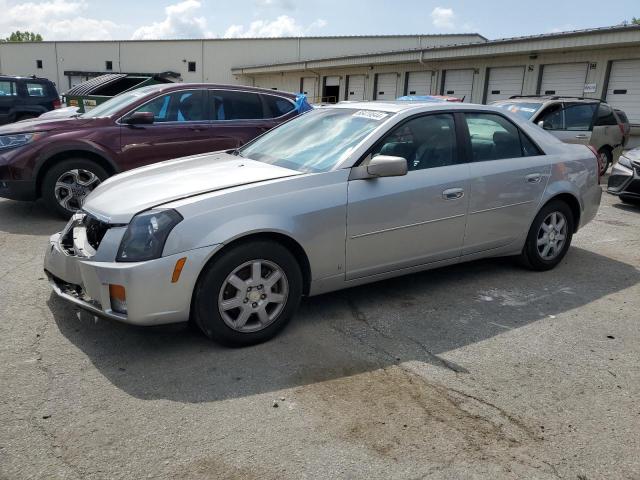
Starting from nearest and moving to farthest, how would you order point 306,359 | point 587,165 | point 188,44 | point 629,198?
point 306,359
point 587,165
point 629,198
point 188,44

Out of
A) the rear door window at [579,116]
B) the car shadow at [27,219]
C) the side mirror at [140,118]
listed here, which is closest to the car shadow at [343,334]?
the car shadow at [27,219]

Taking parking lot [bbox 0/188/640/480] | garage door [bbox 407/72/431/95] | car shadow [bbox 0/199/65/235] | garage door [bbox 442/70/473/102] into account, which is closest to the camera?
parking lot [bbox 0/188/640/480]

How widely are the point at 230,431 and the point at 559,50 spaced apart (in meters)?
19.1

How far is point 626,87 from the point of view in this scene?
16859mm

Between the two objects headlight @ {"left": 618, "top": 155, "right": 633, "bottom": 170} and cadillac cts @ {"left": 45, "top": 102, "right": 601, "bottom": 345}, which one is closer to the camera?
cadillac cts @ {"left": 45, "top": 102, "right": 601, "bottom": 345}

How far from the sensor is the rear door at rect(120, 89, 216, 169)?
271 inches

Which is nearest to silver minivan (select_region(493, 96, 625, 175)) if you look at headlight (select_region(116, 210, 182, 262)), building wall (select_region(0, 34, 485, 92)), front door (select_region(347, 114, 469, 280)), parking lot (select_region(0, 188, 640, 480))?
front door (select_region(347, 114, 469, 280))

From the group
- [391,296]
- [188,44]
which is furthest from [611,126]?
[188,44]

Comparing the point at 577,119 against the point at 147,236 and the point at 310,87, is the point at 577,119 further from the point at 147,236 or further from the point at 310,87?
the point at 310,87

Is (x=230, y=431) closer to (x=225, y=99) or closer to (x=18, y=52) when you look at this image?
(x=225, y=99)

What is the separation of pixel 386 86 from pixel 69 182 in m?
22.3

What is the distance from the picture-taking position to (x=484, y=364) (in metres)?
3.46

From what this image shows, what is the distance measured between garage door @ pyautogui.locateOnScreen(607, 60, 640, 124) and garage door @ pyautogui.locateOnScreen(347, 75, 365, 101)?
546 inches

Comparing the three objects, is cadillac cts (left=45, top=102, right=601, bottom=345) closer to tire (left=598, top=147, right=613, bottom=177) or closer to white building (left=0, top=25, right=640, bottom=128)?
tire (left=598, top=147, right=613, bottom=177)
